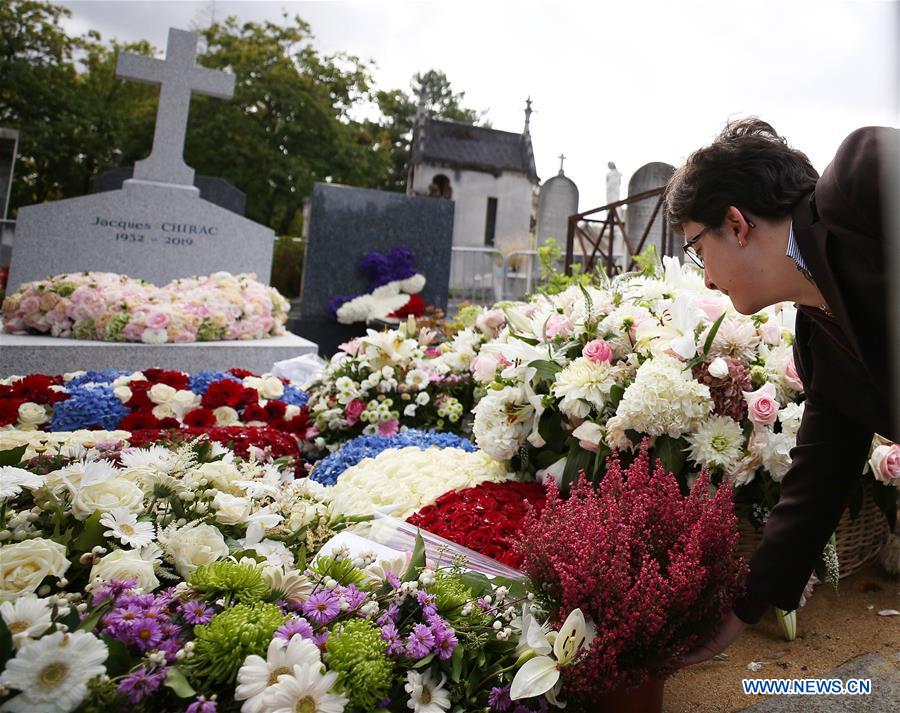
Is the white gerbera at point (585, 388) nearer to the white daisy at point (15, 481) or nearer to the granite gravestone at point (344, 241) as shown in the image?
the white daisy at point (15, 481)

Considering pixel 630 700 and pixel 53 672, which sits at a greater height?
pixel 53 672

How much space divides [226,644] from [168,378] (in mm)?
3008

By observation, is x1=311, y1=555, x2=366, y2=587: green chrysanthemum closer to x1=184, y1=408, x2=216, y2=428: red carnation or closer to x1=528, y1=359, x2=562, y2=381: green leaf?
x1=528, y1=359, x2=562, y2=381: green leaf

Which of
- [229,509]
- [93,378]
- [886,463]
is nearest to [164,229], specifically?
[93,378]

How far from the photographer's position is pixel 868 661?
179cm

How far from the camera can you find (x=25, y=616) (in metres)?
0.93

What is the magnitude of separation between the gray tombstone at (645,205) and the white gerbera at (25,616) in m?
7.47

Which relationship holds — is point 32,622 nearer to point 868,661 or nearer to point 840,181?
point 840,181

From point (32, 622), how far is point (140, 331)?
418 cm

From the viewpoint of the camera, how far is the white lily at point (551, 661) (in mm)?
1125

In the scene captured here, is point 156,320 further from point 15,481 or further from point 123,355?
point 15,481

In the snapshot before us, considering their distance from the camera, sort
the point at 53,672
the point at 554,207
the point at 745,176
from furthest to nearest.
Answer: the point at 554,207, the point at 745,176, the point at 53,672

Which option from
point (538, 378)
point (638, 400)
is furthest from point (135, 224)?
point (638, 400)

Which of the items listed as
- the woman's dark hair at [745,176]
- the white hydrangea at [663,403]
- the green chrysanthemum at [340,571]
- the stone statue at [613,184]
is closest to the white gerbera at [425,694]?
the green chrysanthemum at [340,571]
